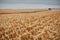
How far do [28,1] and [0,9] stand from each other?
1.06 meters

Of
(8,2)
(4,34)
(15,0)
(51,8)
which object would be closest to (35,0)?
(15,0)

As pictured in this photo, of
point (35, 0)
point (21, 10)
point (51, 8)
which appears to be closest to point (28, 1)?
point (35, 0)

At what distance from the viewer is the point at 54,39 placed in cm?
77

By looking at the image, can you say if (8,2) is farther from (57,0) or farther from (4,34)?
(4,34)

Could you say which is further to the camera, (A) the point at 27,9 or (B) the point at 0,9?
(A) the point at 27,9

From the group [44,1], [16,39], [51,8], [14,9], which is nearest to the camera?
[16,39]

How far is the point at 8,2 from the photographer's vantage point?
2984mm

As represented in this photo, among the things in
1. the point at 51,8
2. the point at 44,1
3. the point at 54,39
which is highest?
the point at 54,39

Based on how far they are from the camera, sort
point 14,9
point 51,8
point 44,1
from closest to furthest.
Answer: point 44,1 → point 14,9 → point 51,8

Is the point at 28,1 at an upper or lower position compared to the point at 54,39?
lower

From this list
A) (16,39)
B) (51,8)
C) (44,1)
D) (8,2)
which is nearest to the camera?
(16,39)

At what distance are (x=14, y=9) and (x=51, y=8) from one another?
1569mm

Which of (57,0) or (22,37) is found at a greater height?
(22,37)

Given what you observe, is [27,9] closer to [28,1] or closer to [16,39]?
[28,1]
